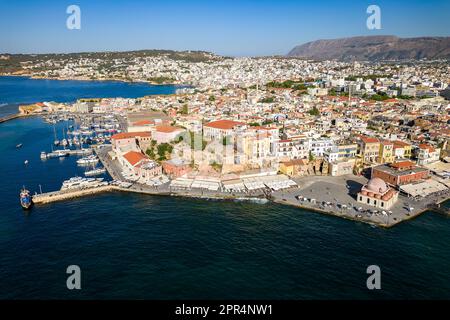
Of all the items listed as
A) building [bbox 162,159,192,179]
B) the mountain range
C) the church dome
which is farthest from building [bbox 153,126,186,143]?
the mountain range

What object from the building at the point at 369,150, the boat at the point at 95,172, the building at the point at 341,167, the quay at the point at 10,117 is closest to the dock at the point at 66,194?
the boat at the point at 95,172

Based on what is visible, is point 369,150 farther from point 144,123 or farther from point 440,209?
point 144,123

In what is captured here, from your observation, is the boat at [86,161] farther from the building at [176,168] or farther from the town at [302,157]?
the building at [176,168]

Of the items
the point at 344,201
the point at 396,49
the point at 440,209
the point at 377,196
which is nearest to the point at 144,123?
the point at 344,201

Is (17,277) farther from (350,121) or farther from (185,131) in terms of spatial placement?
(350,121)
